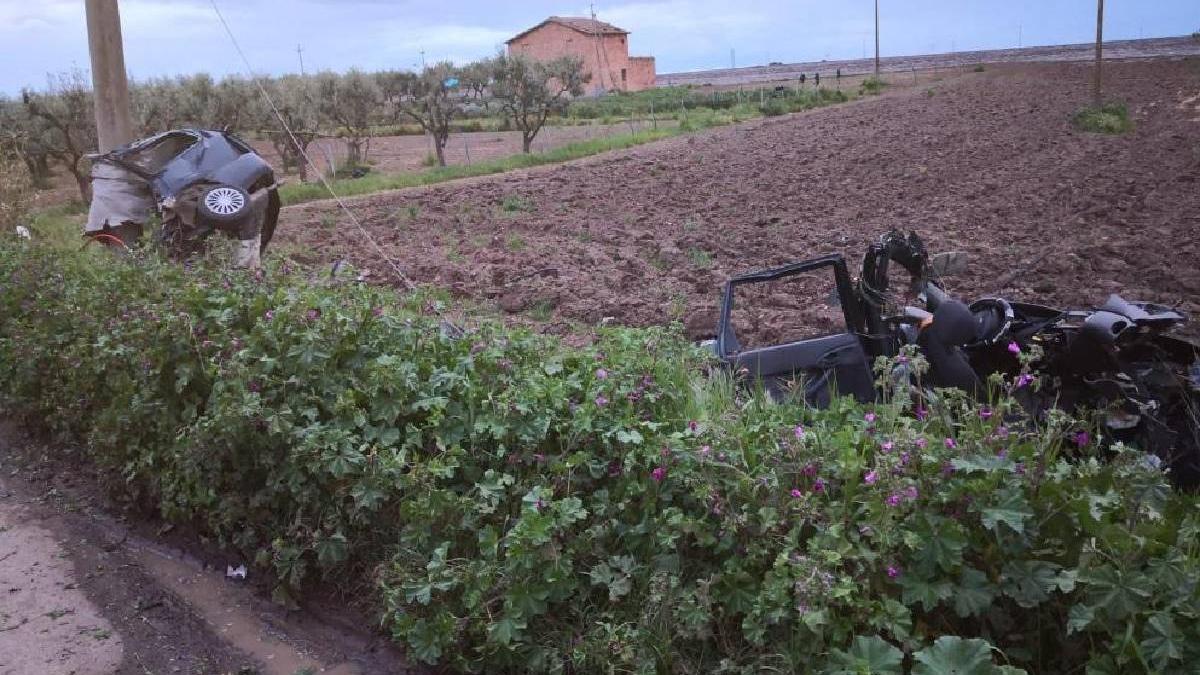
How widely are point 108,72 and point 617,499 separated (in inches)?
382

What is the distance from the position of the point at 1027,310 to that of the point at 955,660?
11.0 feet

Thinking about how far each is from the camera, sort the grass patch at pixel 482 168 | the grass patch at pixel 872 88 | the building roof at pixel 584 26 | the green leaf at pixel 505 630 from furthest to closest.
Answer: the building roof at pixel 584 26
the grass patch at pixel 872 88
the grass patch at pixel 482 168
the green leaf at pixel 505 630

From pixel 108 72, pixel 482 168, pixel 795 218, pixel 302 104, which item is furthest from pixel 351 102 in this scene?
pixel 108 72

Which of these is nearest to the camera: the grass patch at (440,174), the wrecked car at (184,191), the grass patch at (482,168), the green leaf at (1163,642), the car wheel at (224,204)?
the green leaf at (1163,642)

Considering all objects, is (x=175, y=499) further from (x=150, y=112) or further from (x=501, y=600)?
(x=150, y=112)

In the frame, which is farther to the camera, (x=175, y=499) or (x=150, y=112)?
(x=150, y=112)

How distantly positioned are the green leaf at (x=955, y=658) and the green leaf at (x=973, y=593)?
0.28 meters

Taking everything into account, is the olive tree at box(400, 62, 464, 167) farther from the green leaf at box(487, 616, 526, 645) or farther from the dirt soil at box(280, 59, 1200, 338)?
the green leaf at box(487, 616, 526, 645)

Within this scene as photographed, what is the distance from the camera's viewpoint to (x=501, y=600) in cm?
418

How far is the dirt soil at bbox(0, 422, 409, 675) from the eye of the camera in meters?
4.70

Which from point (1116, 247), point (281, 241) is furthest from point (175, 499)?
point (281, 241)

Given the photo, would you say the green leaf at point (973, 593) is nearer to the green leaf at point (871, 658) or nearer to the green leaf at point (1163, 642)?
the green leaf at point (871, 658)

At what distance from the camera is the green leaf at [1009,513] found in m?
3.31

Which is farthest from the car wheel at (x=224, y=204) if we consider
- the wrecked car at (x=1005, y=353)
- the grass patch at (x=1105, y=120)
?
the grass patch at (x=1105, y=120)
